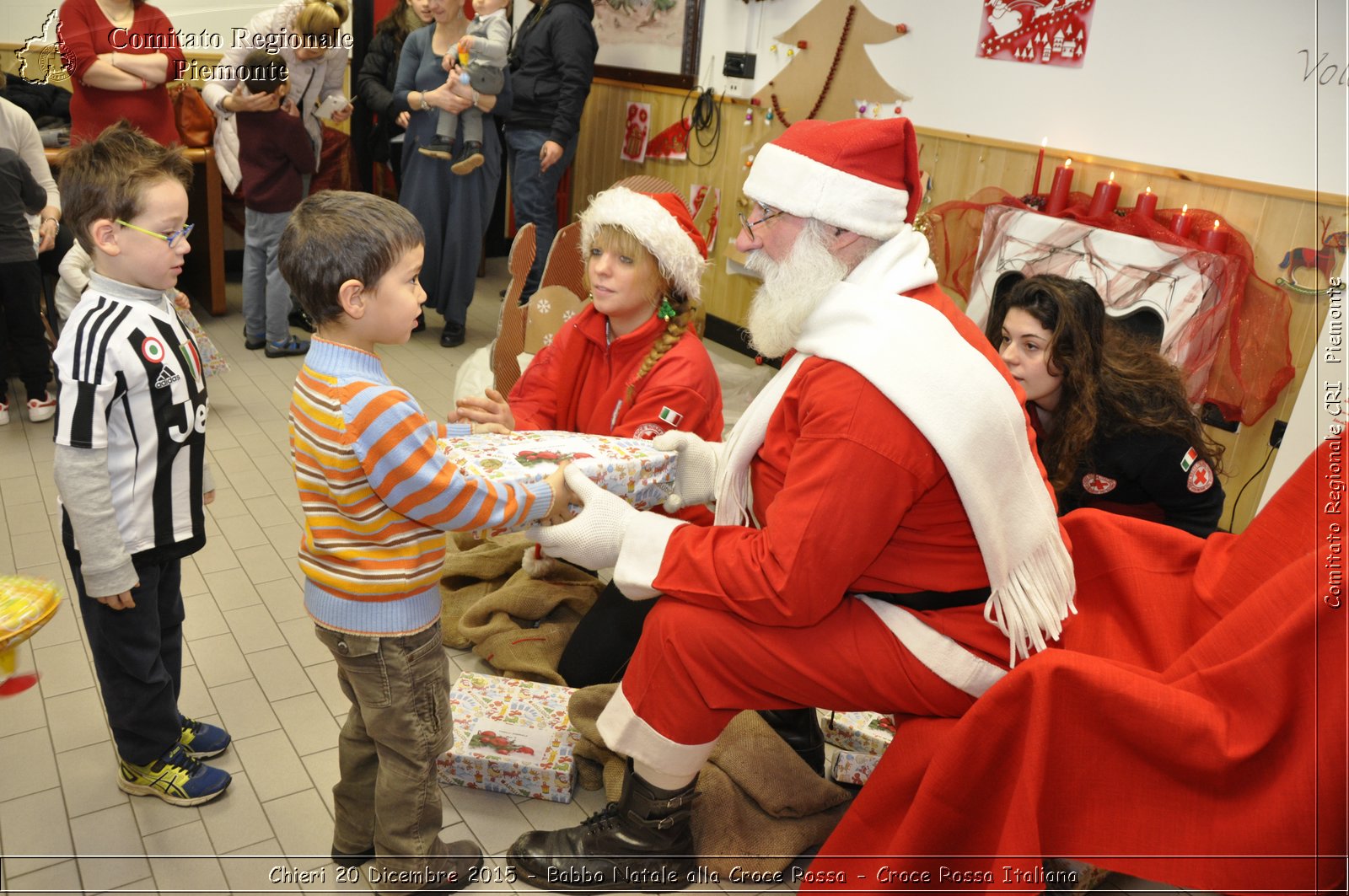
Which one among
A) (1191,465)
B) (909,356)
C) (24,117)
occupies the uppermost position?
(24,117)

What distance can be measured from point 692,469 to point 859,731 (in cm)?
75

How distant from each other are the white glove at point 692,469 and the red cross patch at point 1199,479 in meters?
1.13

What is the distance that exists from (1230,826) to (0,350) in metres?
4.24

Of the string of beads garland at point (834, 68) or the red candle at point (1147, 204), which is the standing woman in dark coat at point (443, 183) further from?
the red candle at point (1147, 204)

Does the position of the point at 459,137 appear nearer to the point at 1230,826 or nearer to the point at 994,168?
the point at 994,168

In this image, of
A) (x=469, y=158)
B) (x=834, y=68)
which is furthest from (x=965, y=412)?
(x=469, y=158)

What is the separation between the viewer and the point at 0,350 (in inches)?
149

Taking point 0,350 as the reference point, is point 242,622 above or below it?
below

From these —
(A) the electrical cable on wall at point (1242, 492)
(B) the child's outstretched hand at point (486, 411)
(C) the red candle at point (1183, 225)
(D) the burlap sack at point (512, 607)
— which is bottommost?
(D) the burlap sack at point (512, 607)

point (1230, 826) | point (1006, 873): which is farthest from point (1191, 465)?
point (1006, 873)

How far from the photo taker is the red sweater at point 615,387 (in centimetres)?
239

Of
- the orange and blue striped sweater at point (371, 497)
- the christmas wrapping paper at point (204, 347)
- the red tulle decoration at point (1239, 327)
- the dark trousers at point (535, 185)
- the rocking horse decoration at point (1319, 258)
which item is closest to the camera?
the orange and blue striped sweater at point (371, 497)

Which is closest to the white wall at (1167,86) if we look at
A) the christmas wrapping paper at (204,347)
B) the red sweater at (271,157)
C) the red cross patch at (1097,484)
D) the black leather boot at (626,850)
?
the red cross patch at (1097,484)

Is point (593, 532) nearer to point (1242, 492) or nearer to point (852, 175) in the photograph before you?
point (852, 175)
